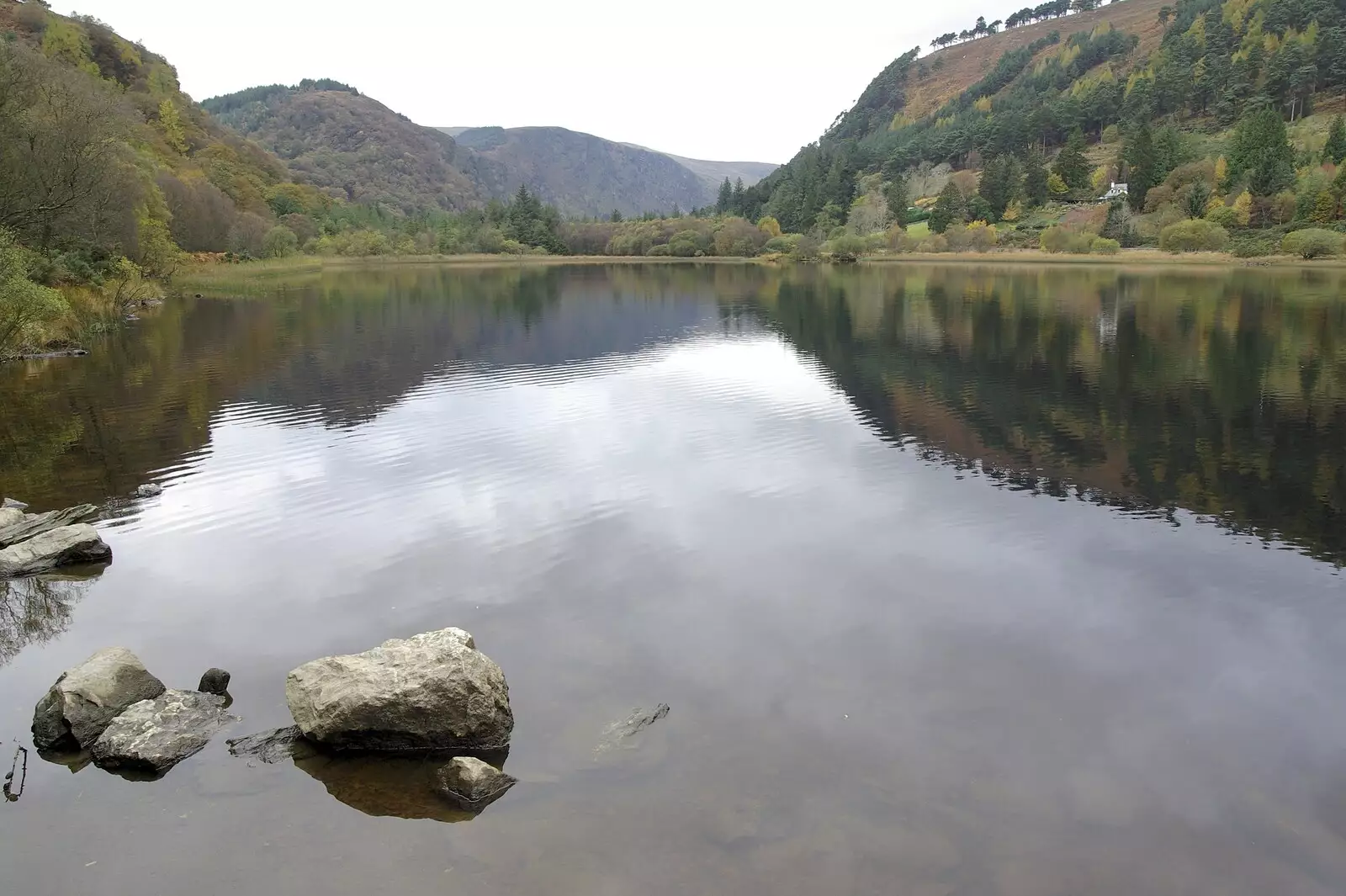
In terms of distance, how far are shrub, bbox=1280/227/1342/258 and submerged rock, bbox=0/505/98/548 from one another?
13023cm

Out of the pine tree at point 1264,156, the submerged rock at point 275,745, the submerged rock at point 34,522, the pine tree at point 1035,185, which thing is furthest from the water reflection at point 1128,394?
the pine tree at point 1035,185

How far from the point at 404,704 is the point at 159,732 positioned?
294 centimetres

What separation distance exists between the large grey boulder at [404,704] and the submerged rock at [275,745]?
187 millimetres

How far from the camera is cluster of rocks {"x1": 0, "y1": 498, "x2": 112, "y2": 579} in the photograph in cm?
1479

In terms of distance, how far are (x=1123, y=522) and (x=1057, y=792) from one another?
33.5 ft

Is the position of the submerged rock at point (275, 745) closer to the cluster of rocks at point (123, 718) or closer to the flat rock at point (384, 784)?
the flat rock at point (384, 784)

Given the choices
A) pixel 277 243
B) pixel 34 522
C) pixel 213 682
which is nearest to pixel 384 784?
pixel 213 682

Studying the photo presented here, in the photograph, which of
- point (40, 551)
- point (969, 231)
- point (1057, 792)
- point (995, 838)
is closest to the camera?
point (995, 838)

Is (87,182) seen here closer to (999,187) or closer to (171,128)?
(171,128)

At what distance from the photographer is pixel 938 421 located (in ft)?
88.6

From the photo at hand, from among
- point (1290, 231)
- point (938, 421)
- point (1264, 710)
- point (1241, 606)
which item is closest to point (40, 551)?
point (1264, 710)

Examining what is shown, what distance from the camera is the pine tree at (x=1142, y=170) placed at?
14988 cm

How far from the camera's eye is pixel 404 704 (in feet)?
31.7

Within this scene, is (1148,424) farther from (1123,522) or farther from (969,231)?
(969,231)
